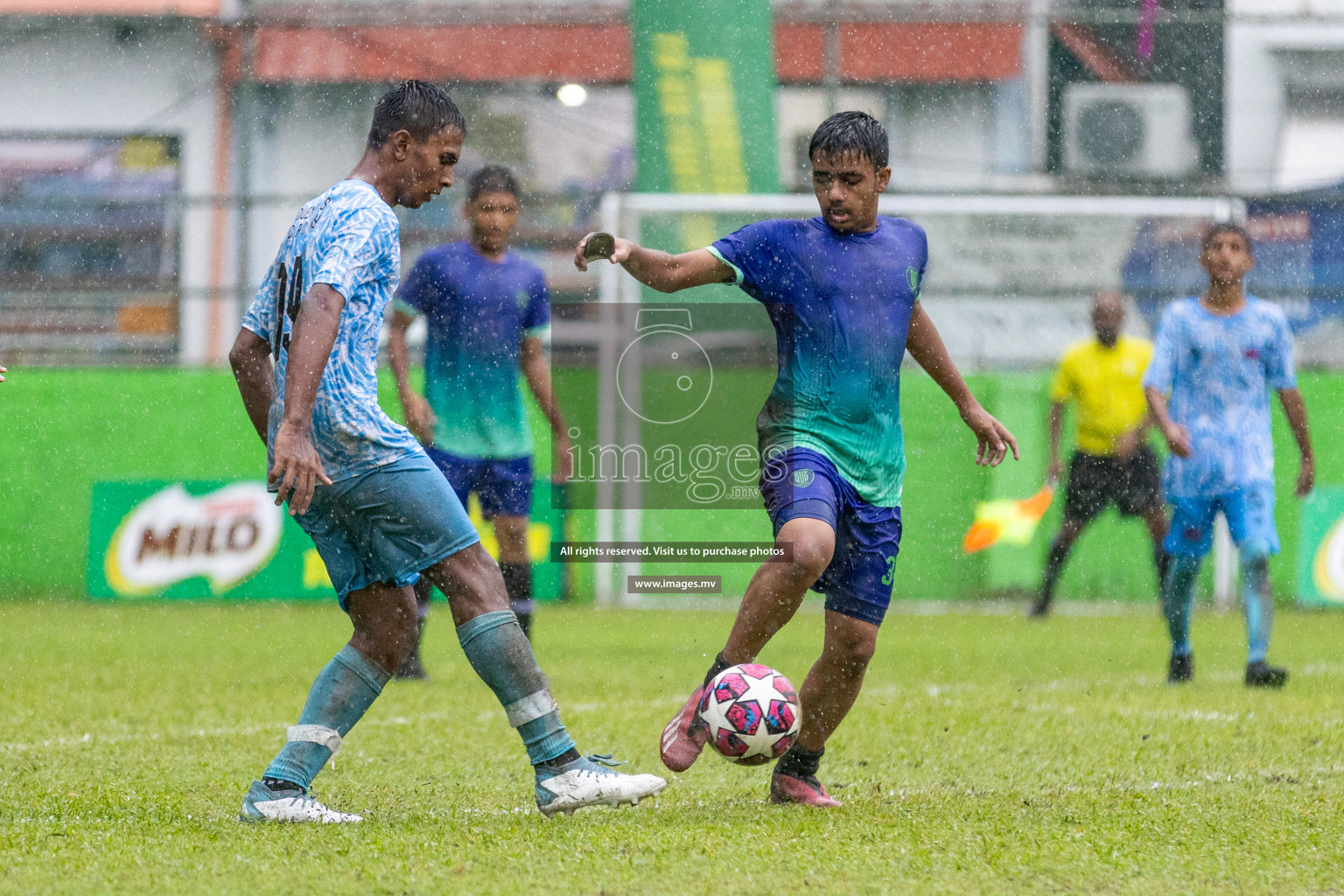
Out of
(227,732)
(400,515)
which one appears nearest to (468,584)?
(400,515)

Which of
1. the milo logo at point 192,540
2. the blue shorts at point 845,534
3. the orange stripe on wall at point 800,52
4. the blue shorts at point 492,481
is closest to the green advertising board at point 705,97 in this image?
the orange stripe on wall at point 800,52

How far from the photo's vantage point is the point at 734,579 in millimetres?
10406

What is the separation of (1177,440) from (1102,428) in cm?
300

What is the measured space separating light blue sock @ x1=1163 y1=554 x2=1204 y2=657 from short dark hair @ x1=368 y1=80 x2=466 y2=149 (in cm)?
411

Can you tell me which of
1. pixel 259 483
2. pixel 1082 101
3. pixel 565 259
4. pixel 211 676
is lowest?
pixel 211 676

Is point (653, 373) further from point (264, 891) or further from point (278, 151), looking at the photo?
point (264, 891)

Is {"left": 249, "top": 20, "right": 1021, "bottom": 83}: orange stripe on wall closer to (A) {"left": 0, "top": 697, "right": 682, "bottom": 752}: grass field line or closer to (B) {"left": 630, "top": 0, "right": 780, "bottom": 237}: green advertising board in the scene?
(B) {"left": 630, "top": 0, "right": 780, "bottom": 237}: green advertising board

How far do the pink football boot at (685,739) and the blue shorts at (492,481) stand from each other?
289 centimetres

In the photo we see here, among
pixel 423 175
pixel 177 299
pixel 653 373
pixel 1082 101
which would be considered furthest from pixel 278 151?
pixel 423 175

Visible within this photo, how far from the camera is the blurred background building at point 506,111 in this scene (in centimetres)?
1102

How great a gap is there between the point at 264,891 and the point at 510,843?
23.8 inches

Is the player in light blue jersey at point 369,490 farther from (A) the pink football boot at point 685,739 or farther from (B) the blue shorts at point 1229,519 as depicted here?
(B) the blue shorts at point 1229,519

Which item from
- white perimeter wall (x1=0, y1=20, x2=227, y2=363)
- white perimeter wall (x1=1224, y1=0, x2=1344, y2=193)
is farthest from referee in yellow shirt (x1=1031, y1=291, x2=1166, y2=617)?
white perimeter wall (x1=0, y1=20, x2=227, y2=363)

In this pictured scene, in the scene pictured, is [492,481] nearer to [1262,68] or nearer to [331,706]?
[331,706]
